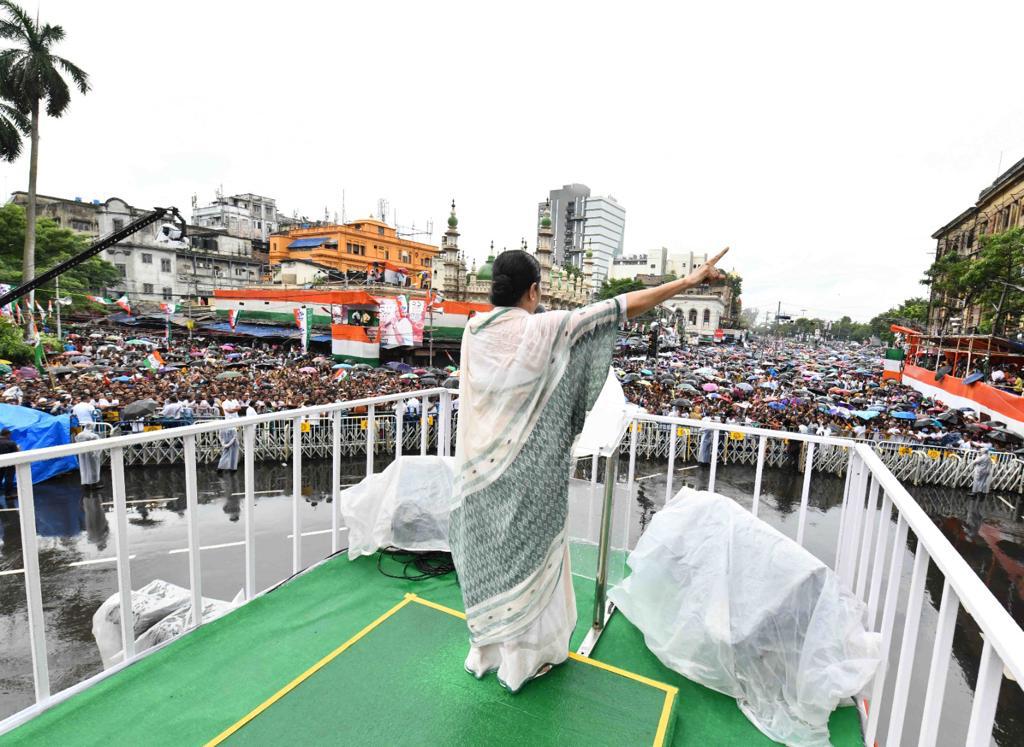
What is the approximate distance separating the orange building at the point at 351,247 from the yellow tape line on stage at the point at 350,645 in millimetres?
40985

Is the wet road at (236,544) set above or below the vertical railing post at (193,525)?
below

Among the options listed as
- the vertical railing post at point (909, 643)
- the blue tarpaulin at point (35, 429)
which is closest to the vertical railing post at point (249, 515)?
the vertical railing post at point (909, 643)

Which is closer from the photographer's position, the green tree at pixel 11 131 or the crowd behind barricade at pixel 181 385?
the crowd behind barricade at pixel 181 385

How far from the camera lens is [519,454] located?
6.58 feet

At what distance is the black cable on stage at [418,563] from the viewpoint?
315 cm

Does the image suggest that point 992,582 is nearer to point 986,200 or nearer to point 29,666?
point 29,666

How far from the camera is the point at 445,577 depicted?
3154mm

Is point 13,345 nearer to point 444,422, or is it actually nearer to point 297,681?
point 444,422

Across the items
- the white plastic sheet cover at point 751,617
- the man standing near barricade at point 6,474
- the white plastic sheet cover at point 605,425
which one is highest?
the white plastic sheet cover at point 605,425

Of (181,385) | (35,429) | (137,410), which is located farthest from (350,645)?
(181,385)

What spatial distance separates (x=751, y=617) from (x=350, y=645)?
1797mm

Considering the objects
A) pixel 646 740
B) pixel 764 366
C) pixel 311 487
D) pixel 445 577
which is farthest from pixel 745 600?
pixel 764 366

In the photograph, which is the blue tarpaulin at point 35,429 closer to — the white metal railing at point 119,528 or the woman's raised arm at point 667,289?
the white metal railing at point 119,528

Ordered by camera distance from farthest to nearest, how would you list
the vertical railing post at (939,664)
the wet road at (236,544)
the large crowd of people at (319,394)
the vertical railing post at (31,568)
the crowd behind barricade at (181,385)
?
the large crowd of people at (319,394) → the crowd behind barricade at (181,385) → the wet road at (236,544) → the vertical railing post at (31,568) → the vertical railing post at (939,664)
